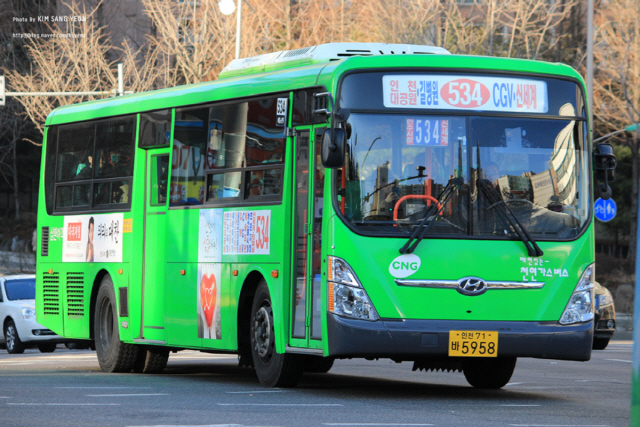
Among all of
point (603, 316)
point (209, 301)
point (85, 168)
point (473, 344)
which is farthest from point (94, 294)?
point (603, 316)

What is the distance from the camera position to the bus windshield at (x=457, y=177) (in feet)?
35.7

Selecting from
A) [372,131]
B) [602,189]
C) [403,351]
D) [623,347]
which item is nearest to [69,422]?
[403,351]

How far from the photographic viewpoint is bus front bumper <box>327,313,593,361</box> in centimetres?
1065

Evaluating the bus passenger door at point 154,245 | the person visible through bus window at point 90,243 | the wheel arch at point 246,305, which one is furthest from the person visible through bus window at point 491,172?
the person visible through bus window at point 90,243

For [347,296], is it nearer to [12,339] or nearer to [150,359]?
[150,359]

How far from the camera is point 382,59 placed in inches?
440

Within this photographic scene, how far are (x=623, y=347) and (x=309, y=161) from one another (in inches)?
517

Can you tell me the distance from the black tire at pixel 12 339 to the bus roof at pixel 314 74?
1065 centimetres

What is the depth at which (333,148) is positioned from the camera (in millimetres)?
10578

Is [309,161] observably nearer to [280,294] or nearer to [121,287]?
[280,294]

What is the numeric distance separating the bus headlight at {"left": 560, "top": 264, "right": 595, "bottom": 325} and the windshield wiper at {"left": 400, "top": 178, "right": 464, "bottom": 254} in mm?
1474

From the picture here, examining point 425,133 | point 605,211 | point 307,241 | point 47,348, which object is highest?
point 605,211

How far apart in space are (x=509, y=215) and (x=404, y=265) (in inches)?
42.2

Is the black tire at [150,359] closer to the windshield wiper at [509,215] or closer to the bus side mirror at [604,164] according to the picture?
the windshield wiper at [509,215]
